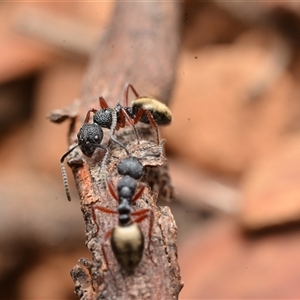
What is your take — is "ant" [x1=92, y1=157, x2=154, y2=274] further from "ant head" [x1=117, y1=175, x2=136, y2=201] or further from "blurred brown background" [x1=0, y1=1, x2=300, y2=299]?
"blurred brown background" [x1=0, y1=1, x2=300, y2=299]

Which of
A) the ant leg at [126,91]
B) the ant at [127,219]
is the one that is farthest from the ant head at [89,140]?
the ant leg at [126,91]

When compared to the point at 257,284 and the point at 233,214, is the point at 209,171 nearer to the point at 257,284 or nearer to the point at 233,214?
the point at 233,214

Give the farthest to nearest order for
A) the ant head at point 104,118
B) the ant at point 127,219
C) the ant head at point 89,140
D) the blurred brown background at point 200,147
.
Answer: the blurred brown background at point 200,147, the ant head at point 104,118, the ant head at point 89,140, the ant at point 127,219

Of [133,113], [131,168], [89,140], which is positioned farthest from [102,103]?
[131,168]

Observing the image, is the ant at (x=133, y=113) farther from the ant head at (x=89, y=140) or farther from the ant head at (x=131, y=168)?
the ant head at (x=131, y=168)

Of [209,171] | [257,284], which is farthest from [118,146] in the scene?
[209,171]

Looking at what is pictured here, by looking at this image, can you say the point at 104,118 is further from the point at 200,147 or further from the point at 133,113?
the point at 200,147

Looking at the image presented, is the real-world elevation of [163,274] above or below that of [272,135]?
below
